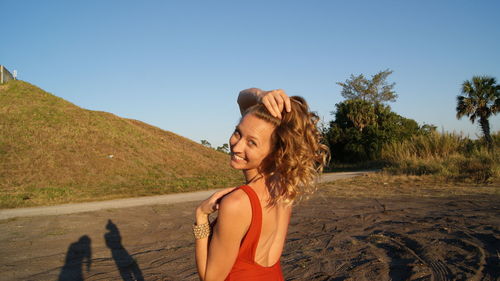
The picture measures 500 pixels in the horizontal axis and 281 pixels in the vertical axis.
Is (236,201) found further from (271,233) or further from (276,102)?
(276,102)

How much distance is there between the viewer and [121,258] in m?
5.21

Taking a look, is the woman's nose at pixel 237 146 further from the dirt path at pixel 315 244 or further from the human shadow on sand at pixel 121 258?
the human shadow on sand at pixel 121 258

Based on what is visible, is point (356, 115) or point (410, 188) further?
point (356, 115)

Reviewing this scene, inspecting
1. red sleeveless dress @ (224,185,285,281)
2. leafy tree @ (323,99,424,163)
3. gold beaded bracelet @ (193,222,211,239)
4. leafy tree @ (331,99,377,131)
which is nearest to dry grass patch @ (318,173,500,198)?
red sleeveless dress @ (224,185,285,281)

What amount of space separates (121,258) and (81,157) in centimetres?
1761

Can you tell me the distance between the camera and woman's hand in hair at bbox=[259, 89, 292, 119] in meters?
1.54

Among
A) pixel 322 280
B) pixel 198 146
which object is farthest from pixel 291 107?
pixel 198 146

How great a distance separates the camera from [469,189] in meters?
9.95

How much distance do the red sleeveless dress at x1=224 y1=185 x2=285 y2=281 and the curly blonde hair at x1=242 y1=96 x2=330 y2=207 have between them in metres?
0.16

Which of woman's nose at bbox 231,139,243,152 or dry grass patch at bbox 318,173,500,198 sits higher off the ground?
woman's nose at bbox 231,139,243,152

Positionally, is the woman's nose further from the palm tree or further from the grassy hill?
the palm tree

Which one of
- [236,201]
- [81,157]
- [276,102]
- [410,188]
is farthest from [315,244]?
[81,157]

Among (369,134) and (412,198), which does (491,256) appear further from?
(369,134)

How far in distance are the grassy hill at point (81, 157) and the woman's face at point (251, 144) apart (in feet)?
37.1
